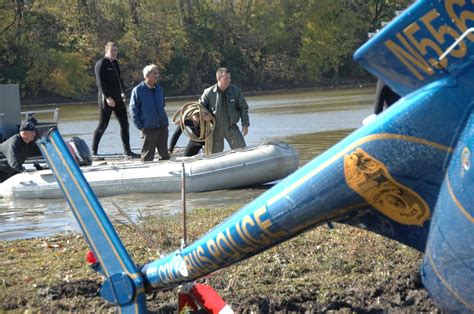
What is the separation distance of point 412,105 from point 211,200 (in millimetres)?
9918

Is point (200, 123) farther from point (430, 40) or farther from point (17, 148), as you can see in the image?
point (430, 40)

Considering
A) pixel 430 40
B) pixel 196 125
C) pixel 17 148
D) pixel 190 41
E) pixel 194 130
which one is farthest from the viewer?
pixel 190 41

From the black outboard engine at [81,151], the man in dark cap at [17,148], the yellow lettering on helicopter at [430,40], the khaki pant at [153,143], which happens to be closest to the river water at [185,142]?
the man in dark cap at [17,148]

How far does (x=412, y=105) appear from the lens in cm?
384

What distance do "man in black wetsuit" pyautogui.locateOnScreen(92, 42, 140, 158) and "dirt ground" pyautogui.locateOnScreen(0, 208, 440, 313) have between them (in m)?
7.78

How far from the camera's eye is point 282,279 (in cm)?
667

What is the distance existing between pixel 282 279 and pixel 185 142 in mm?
19648

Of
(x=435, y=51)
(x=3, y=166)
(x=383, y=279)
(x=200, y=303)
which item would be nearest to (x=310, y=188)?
(x=435, y=51)

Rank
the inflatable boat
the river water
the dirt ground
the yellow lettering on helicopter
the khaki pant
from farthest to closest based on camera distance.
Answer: the khaki pant < the inflatable boat < the river water < the dirt ground < the yellow lettering on helicopter

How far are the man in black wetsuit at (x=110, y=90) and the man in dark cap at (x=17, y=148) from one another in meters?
1.91

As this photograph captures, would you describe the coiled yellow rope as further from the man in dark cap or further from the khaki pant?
the man in dark cap

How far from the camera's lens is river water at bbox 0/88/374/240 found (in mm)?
12157

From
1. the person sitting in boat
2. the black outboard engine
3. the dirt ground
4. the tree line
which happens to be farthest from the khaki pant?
the tree line

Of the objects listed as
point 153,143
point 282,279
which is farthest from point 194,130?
point 282,279
